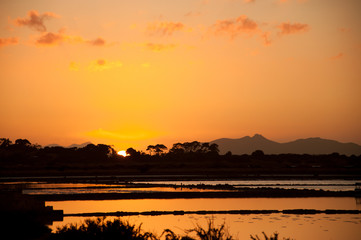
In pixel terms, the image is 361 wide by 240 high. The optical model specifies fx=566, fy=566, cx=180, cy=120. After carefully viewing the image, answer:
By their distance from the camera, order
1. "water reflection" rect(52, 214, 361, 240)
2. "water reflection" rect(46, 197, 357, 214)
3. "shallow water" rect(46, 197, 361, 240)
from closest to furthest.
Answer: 1. "water reflection" rect(52, 214, 361, 240)
2. "shallow water" rect(46, 197, 361, 240)
3. "water reflection" rect(46, 197, 357, 214)

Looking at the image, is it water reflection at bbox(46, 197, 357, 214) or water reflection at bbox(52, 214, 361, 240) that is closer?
water reflection at bbox(52, 214, 361, 240)

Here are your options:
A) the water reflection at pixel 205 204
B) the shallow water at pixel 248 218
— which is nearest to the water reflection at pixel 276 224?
the shallow water at pixel 248 218

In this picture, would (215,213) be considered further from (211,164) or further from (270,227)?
(211,164)

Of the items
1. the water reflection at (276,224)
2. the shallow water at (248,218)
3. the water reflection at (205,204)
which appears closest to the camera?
the water reflection at (276,224)

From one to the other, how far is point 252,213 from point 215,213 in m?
2.50

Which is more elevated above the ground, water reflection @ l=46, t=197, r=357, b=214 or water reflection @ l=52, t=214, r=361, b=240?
water reflection @ l=46, t=197, r=357, b=214

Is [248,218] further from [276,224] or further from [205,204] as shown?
[205,204]

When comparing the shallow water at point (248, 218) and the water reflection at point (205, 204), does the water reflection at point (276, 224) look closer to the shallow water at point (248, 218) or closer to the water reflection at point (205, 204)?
the shallow water at point (248, 218)

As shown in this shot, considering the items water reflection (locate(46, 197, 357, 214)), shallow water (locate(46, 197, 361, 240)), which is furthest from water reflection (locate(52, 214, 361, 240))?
water reflection (locate(46, 197, 357, 214))

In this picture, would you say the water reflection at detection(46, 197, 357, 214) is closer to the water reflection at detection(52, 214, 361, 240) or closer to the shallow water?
the shallow water

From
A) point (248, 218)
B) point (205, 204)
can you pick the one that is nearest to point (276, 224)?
point (248, 218)

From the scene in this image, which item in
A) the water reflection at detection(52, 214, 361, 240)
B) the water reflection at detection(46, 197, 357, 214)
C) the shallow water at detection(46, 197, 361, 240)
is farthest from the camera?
the water reflection at detection(46, 197, 357, 214)

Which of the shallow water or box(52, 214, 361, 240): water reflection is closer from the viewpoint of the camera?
box(52, 214, 361, 240): water reflection

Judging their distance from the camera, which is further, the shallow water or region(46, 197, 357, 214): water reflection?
region(46, 197, 357, 214): water reflection
